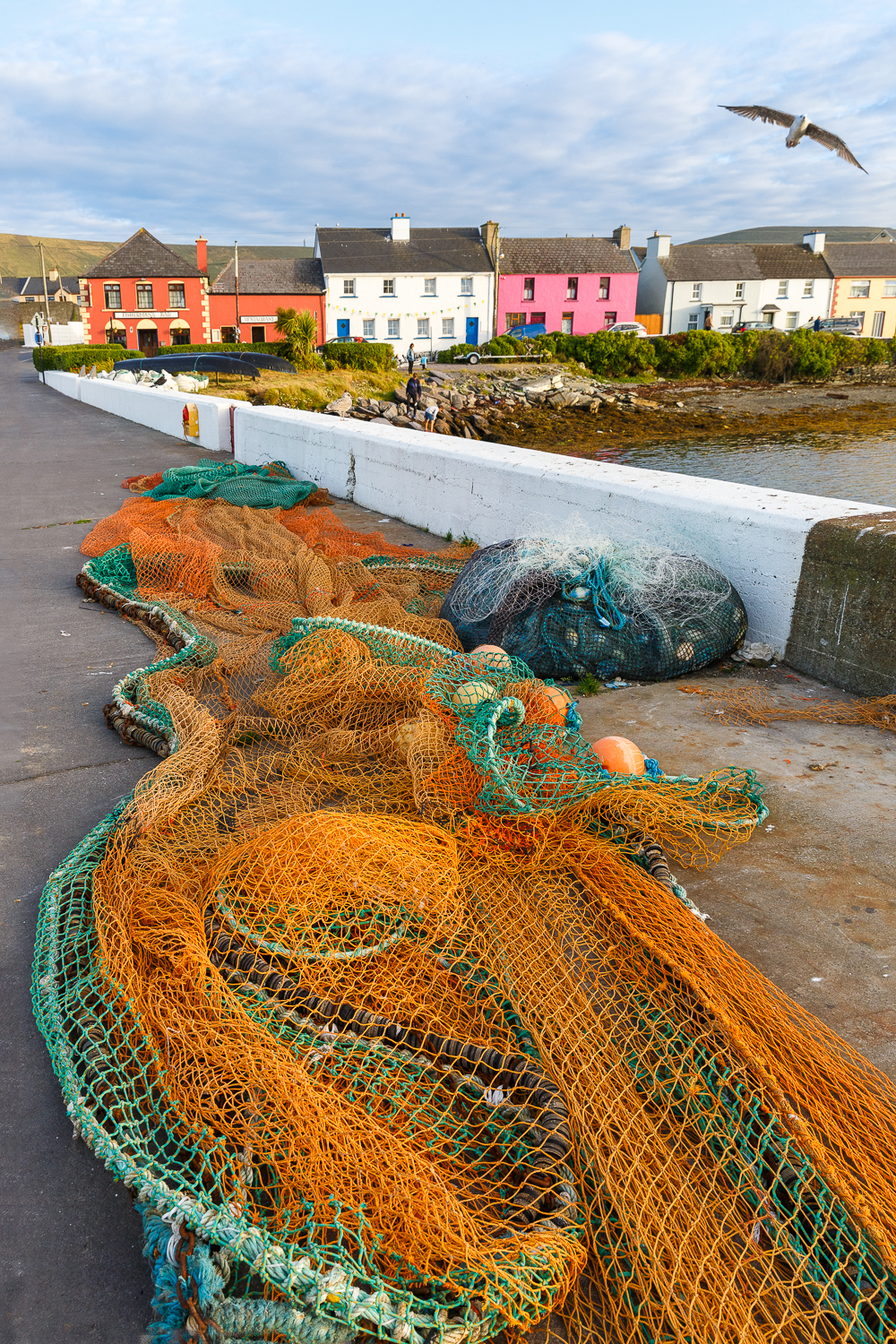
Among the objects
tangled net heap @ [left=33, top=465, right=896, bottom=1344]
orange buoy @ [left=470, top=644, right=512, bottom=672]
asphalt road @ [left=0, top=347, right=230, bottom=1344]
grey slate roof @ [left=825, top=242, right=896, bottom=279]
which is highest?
grey slate roof @ [left=825, top=242, right=896, bottom=279]

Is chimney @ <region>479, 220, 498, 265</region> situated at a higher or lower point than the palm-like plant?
higher

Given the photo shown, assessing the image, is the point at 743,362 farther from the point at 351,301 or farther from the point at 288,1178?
the point at 288,1178

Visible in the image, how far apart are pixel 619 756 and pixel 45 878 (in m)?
2.13

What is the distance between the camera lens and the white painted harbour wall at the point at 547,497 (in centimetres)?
487

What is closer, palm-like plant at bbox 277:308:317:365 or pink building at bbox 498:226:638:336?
palm-like plant at bbox 277:308:317:365

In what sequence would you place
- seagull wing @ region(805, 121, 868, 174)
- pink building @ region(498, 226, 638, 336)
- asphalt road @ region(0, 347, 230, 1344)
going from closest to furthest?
asphalt road @ region(0, 347, 230, 1344)
seagull wing @ region(805, 121, 868, 174)
pink building @ region(498, 226, 638, 336)

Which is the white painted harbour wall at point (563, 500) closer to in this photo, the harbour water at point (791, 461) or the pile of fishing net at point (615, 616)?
the pile of fishing net at point (615, 616)

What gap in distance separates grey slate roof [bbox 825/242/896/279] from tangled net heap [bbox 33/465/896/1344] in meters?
81.3

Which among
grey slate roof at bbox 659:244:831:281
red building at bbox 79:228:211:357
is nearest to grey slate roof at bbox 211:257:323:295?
red building at bbox 79:228:211:357

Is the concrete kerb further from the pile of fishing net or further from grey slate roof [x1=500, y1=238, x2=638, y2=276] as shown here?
grey slate roof [x1=500, y1=238, x2=638, y2=276]

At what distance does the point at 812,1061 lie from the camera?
206 centimetres

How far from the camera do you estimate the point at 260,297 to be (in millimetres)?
53312

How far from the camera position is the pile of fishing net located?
4648mm

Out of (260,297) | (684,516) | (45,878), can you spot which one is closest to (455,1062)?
(45,878)
